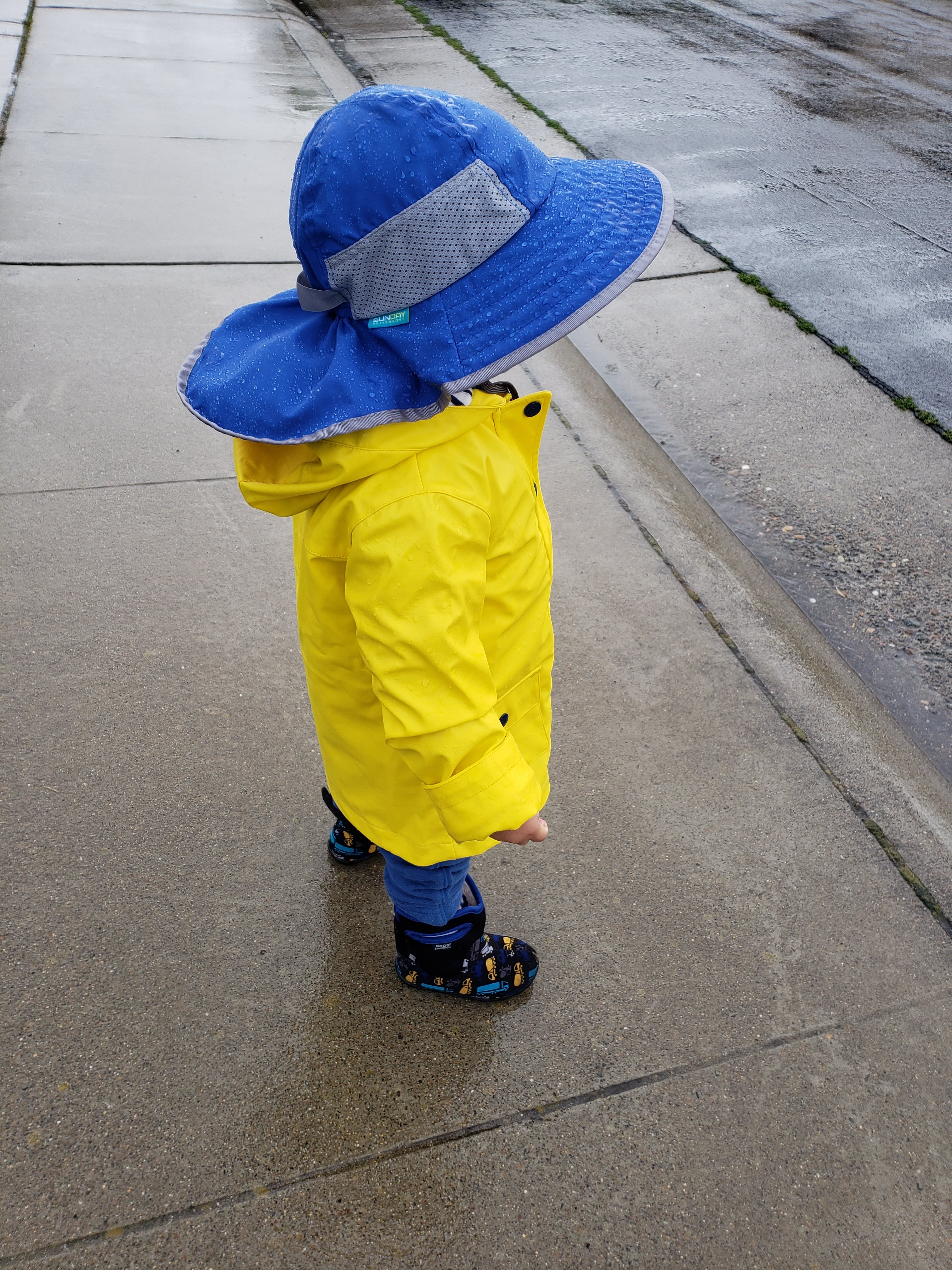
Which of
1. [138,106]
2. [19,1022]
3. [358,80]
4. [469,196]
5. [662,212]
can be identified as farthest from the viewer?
[358,80]

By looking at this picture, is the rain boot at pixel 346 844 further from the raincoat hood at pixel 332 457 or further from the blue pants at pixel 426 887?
the raincoat hood at pixel 332 457

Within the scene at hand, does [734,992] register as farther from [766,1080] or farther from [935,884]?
[935,884]

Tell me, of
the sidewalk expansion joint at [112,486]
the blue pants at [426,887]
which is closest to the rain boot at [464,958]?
the blue pants at [426,887]

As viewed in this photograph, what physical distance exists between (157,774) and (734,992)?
1.44 m

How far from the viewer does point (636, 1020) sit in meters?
2.00

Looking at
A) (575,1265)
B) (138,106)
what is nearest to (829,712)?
(575,1265)

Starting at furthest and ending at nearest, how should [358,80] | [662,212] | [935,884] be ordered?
[358,80] < [935,884] < [662,212]

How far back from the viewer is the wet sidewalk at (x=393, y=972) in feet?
5.61

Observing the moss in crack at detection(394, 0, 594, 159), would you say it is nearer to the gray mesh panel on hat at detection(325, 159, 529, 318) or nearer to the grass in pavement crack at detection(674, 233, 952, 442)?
the grass in pavement crack at detection(674, 233, 952, 442)

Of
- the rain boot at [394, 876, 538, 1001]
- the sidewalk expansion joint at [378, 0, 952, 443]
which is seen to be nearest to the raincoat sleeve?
the rain boot at [394, 876, 538, 1001]

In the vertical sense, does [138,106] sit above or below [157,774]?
above

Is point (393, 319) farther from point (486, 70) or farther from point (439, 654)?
point (486, 70)

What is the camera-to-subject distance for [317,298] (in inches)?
53.4

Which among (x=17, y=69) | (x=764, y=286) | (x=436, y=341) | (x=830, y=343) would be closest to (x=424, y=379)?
(x=436, y=341)
